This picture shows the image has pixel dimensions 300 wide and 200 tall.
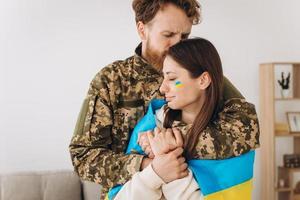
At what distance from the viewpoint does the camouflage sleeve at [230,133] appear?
126 centimetres

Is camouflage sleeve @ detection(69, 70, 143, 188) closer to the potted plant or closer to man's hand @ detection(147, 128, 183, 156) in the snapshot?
man's hand @ detection(147, 128, 183, 156)

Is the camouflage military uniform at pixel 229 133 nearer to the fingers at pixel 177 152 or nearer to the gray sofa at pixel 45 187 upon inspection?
the fingers at pixel 177 152

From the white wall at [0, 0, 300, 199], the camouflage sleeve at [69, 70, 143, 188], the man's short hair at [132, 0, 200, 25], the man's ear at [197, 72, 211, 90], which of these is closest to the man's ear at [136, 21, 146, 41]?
the man's short hair at [132, 0, 200, 25]

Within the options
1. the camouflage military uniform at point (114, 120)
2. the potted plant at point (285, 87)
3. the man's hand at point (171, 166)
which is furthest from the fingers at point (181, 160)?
the potted plant at point (285, 87)

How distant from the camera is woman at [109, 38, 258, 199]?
4.09 ft

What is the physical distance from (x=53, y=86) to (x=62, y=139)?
0.47 metres

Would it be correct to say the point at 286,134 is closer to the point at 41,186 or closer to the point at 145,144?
the point at 41,186

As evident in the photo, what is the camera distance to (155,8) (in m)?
1.47

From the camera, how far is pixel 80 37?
4.25 meters

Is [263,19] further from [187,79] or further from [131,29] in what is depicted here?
[187,79]

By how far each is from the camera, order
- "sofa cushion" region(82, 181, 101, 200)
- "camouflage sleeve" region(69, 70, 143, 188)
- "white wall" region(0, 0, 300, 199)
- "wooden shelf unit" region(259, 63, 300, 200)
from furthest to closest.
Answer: "wooden shelf unit" region(259, 63, 300, 200) < "white wall" region(0, 0, 300, 199) < "sofa cushion" region(82, 181, 101, 200) < "camouflage sleeve" region(69, 70, 143, 188)

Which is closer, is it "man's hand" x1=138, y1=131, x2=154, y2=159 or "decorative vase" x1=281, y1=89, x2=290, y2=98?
"man's hand" x1=138, y1=131, x2=154, y2=159

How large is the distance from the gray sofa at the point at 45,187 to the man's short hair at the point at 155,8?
257 centimetres

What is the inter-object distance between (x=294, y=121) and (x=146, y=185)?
4139 millimetres
